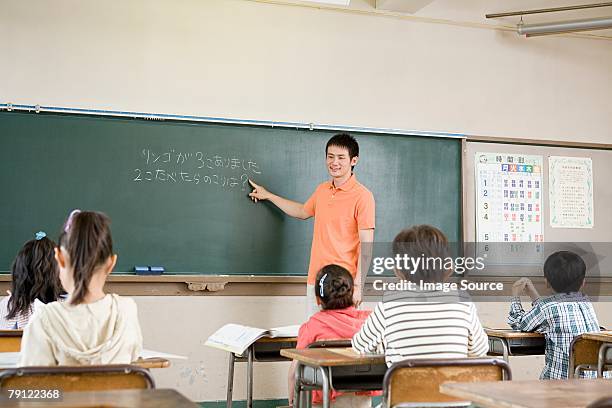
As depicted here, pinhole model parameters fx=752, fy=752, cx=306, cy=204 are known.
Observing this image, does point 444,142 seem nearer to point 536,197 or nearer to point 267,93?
point 536,197

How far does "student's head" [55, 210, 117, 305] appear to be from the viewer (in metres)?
2.14

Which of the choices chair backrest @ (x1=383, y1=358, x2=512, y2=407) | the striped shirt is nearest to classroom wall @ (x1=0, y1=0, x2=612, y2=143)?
the striped shirt

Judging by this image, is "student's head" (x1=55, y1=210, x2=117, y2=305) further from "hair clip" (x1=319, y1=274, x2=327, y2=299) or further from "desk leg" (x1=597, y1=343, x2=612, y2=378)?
"desk leg" (x1=597, y1=343, x2=612, y2=378)

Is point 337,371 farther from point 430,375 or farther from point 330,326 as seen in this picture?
point 430,375

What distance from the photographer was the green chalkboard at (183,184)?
4.55 m

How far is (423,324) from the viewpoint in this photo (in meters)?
2.63

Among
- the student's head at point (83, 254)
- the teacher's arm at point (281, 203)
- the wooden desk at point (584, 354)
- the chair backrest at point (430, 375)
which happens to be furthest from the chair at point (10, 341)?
the wooden desk at point (584, 354)

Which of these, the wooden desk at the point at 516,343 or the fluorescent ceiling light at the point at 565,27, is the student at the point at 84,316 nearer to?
the wooden desk at the point at 516,343

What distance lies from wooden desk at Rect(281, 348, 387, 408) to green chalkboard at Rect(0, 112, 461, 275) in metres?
1.98

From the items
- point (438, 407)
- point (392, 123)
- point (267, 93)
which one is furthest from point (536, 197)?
point (438, 407)

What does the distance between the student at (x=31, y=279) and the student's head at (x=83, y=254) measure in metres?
0.97

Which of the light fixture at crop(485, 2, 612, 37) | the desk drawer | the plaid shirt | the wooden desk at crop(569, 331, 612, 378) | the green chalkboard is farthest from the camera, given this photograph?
the light fixture at crop(485, 2, 612, 37)

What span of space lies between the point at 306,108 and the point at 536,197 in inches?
74.1

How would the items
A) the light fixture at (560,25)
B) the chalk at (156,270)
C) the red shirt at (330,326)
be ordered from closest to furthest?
the red shirt at (330,326) → the chalk at (156,270) → the light fixture at (560,25)
